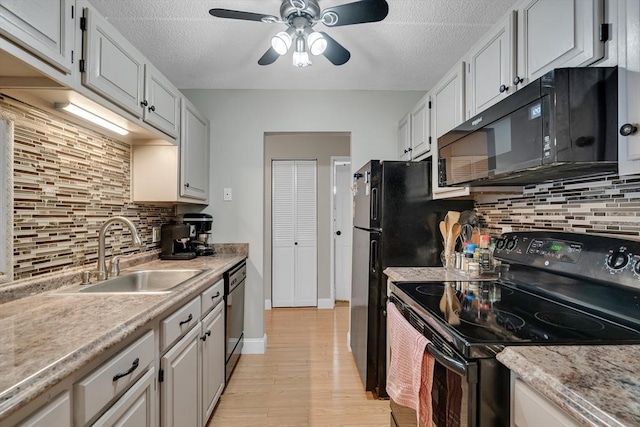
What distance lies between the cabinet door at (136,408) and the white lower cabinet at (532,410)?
1075mm

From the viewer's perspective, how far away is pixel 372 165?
205 cm

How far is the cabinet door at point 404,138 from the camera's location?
2.43m

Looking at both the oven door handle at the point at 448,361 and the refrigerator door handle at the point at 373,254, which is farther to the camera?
the refrigerator door handle at the point at 373,254

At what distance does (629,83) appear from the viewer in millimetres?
816

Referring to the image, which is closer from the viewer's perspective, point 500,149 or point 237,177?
point 500,149

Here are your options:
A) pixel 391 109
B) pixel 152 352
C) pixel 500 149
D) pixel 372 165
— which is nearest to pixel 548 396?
pixel 500 149

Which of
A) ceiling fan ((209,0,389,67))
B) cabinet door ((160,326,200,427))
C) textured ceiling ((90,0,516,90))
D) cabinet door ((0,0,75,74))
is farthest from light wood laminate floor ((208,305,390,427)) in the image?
textured ceiling ((90,0,516,90))

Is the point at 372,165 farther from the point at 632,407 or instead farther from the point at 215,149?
the point at 632,407

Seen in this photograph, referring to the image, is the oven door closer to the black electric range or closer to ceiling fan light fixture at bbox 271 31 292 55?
the black electric range

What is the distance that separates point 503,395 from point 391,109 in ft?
7.98

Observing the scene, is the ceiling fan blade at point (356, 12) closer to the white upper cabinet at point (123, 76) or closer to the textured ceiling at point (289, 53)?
the textured ceiling at point (289, 53)

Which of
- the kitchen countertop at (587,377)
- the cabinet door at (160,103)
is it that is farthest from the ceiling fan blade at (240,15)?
the kitchen countertop at (587,377)

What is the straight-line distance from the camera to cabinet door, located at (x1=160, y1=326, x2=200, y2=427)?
1180 millimetres

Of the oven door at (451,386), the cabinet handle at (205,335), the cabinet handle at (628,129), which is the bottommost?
the cabinet handle at (205,335)
